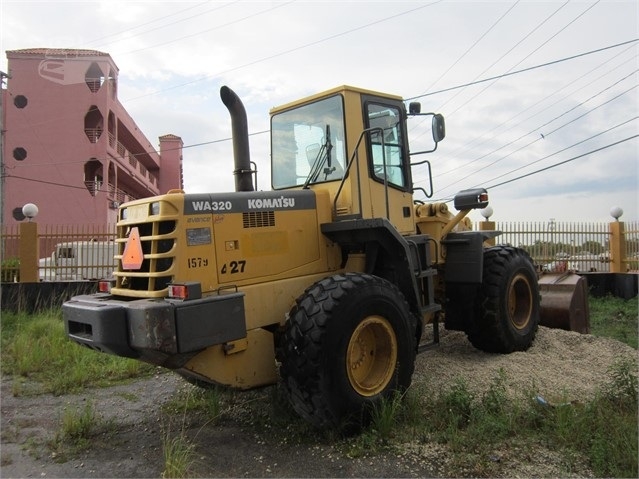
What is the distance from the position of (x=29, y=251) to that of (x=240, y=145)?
869 cm

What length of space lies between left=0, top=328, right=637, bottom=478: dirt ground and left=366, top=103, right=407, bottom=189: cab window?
6.99 ft

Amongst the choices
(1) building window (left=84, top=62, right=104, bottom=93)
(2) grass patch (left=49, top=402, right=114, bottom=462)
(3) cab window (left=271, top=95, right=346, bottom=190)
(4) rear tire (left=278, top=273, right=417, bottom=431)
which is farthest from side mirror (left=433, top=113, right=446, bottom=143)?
(1) building window (left=84, top=62, right=104, bottom=93)

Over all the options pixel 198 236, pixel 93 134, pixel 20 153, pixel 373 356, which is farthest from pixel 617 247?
pixel 20 153

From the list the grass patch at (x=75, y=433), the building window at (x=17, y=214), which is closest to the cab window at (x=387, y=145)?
the grass patch at (x=75, y=433)

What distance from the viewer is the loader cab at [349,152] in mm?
5355

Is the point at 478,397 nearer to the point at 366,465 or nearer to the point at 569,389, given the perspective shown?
the point at 569,389

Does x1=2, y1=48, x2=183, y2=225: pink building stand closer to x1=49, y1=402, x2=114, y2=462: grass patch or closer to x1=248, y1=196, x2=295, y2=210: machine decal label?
x1=49, y1=402, x2=114, y2=462: grass patch

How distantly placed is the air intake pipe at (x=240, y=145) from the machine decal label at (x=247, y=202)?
0.42m

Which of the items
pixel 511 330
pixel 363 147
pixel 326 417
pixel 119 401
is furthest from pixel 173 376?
pixel 511 330

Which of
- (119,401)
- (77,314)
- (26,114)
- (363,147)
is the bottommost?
(119,401)

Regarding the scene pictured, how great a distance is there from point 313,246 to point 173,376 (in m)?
2.88

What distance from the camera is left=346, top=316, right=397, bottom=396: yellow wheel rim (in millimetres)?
4566

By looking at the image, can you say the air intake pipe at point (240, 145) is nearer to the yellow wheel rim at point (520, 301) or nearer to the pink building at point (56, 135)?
the yellow wheel rim at point (520, 301)

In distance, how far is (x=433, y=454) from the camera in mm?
3932
